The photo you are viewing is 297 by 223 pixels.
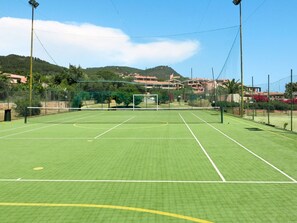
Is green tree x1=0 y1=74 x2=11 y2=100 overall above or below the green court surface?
above

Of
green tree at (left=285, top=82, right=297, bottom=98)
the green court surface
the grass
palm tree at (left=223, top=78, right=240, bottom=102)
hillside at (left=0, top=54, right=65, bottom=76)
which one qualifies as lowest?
the green court surface

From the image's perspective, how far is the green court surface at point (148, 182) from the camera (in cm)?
612

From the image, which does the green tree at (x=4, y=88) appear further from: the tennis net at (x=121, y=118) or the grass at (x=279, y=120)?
the grass at (x=279, y=120)

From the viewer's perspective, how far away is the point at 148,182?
8.32 m

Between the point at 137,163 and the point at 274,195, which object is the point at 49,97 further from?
the point at 274,195

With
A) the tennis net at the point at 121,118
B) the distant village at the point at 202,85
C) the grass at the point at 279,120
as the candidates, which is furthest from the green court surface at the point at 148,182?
the distant village at the point at 202,85

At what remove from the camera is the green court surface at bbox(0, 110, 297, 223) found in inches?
241

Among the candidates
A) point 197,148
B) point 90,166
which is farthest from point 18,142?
point 197,148

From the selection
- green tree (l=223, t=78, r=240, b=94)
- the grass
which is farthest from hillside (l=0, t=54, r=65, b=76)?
the grass

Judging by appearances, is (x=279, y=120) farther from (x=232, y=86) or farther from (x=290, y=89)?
(x=232, y=86)

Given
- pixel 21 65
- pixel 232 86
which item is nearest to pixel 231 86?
pixel 232 86

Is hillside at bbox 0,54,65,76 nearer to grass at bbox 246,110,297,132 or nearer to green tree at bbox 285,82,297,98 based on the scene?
green tree at bbox 285,82,297,98

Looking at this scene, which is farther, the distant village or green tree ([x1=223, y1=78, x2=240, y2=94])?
green tree ([x1=223, y1=78, x2=240, y2=94])

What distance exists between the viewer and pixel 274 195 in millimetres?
7172
